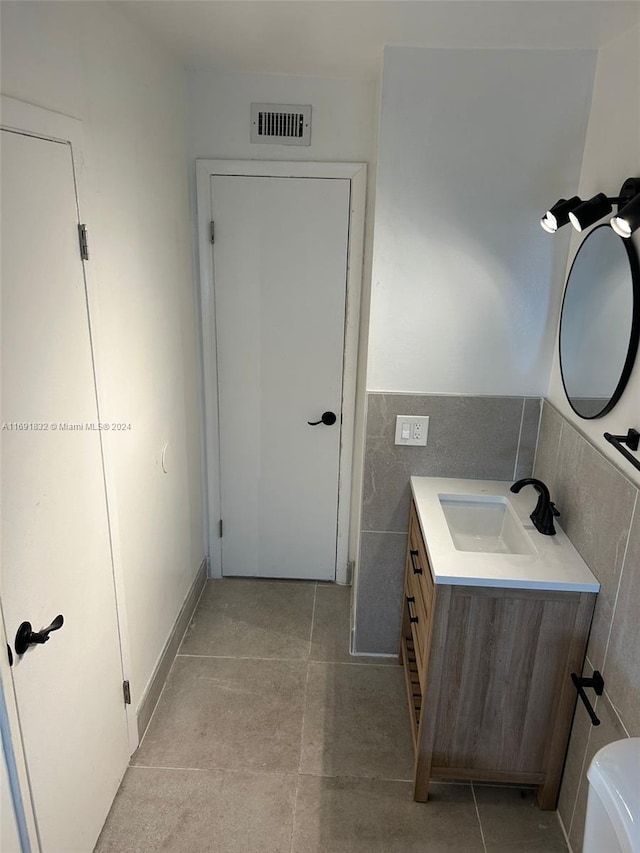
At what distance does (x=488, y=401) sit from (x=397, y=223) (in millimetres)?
811

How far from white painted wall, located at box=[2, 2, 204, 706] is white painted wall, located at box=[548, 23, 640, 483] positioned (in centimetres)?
159

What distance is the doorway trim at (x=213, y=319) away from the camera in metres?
2.87

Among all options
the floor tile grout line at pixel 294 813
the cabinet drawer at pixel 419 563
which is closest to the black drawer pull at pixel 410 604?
the cabinet drawer at pixel 419 563

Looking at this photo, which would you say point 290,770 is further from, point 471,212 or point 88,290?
point 471,212

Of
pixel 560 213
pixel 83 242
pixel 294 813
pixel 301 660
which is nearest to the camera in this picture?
pixel 83 242

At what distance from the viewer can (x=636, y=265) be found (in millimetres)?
1812

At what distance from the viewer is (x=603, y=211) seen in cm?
186

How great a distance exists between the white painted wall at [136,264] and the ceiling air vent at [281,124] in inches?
13.0

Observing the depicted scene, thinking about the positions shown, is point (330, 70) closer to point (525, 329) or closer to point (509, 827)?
point (525, 329)

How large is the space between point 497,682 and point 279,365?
178 centimetres

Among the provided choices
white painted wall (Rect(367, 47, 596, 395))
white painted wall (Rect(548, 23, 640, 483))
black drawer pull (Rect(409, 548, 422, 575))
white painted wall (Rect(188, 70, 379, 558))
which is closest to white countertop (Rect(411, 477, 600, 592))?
black drawer pull (Rect(409, 548, 422, 575))

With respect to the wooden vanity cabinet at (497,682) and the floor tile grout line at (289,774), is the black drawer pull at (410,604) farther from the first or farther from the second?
the floor tile grout line at (289,774)

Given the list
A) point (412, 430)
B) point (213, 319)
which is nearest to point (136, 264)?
point (213, 319)

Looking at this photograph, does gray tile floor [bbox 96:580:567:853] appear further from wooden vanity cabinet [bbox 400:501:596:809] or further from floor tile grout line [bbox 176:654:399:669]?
wooden vanity cabinet [bbox 400:501:596:809]
